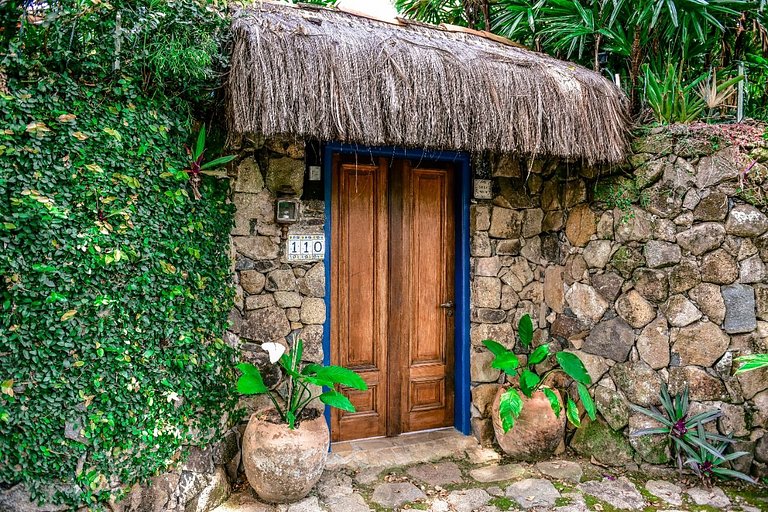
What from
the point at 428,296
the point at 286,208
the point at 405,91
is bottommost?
the point at 428,296

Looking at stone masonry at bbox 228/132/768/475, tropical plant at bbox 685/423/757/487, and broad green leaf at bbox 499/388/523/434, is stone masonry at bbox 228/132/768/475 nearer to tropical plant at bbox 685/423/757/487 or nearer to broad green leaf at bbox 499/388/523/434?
tropical plant at bbox 685/423/757/487

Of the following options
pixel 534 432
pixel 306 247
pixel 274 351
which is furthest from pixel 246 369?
pixel 534 432

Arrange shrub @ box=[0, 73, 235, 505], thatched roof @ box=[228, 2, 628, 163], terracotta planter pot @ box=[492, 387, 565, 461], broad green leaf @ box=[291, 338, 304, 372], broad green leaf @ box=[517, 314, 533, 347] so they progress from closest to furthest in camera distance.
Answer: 1. shrub @ box=[0, 73, 235, 505]
2. thatched roof @ box=[228, 2, 628, 163]
3. broad green leaf @ box=[291, 338, 304, 372]
4. terracotta planter pot @ box=[492, 387, 565, 461]
5. broad green leaf @ box=[517, 314, 533, 347]

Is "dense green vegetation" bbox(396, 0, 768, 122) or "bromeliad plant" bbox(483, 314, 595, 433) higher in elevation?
"dense green vegetation" bbox(396, 0, 768, 122)

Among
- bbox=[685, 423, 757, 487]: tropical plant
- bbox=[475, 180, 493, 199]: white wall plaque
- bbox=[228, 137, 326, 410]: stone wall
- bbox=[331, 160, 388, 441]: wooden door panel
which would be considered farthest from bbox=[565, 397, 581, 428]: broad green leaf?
bbox=[228, 137, 326, 410]: stone wall

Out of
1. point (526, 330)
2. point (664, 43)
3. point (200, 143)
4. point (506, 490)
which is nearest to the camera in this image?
point (200, 143)

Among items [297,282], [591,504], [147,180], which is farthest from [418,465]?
[147,180]

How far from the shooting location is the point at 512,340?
3.68 metres

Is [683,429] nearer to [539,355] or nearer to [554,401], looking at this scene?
[554,401]

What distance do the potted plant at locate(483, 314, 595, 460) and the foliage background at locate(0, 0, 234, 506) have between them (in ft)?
6.16

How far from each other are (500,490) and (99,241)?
2.52 metres

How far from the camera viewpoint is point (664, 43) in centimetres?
383

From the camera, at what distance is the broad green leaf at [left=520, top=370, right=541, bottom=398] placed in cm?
320

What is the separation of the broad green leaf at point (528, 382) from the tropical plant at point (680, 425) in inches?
25.6
